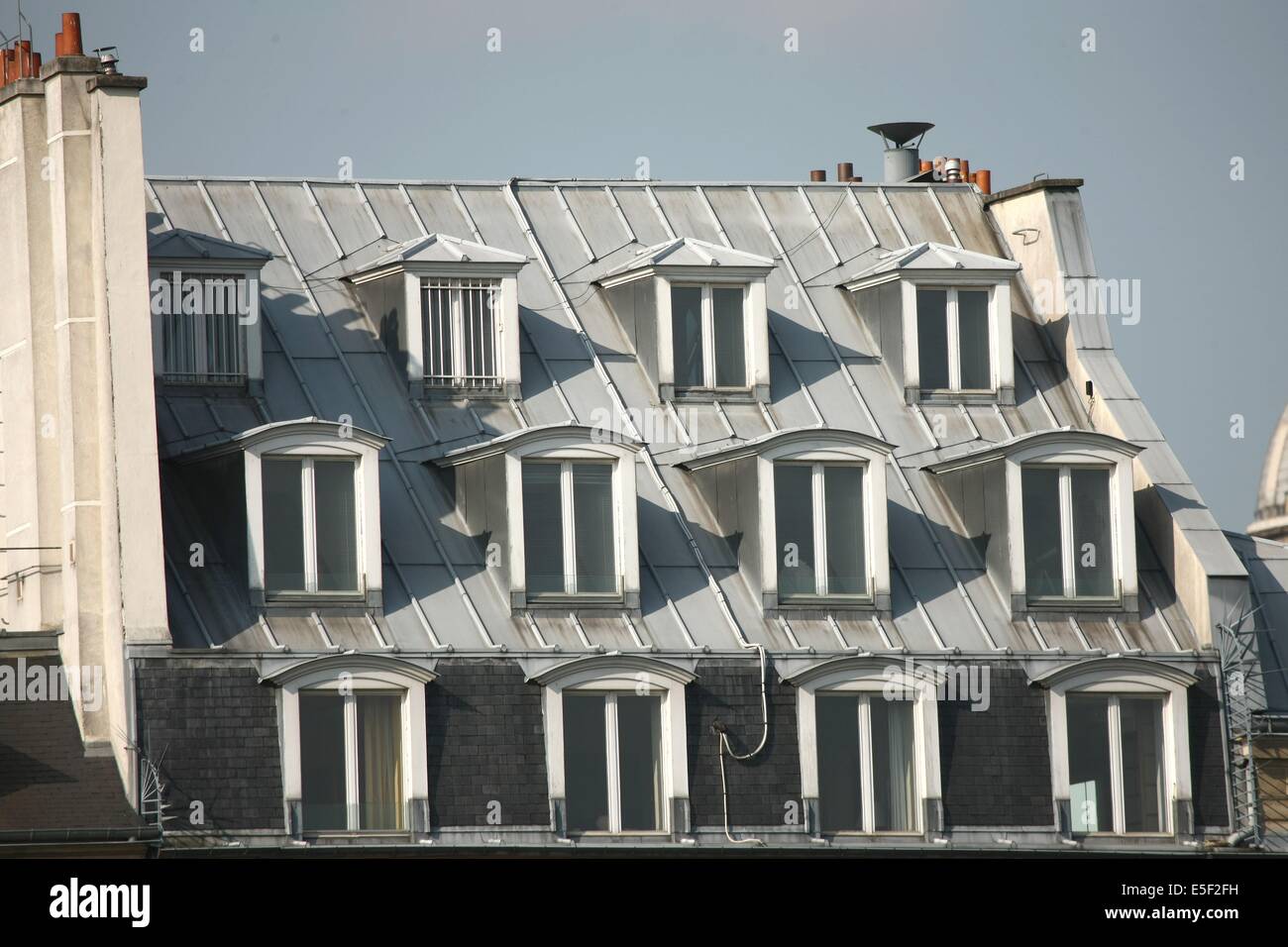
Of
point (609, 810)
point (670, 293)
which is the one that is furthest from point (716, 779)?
point (670, 293)

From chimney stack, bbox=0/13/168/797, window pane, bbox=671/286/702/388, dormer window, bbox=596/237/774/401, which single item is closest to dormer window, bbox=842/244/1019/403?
dormer window, bbox=596/237/774/401

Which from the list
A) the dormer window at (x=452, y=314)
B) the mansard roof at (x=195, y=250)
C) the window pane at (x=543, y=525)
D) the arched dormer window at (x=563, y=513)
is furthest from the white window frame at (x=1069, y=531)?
the mansard roof at (x=195, y=250)

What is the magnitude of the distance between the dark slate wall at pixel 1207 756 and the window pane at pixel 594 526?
9.38m

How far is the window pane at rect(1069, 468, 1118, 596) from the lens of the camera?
43.8 meters

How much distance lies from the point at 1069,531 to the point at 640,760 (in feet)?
26.5

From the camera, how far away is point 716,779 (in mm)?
41000

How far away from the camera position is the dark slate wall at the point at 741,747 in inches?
1612

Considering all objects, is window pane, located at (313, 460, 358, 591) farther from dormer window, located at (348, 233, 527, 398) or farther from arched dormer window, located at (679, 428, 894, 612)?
arched dormer window, located at (679, 428, 894, 612)

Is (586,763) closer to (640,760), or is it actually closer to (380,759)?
(640,760)

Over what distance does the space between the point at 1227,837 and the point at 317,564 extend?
14574 mm

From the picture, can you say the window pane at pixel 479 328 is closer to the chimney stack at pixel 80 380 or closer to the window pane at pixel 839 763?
the chimney stack at pixel 80 380

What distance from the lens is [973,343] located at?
46500 mm
